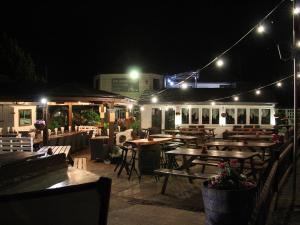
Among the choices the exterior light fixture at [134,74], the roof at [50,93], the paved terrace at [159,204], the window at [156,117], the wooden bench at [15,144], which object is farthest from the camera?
the exterior light fixture at [134,74]

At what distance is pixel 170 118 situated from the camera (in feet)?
83.4

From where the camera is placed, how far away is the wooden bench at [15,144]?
37.1 feet

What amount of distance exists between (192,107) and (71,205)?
74.8 feet

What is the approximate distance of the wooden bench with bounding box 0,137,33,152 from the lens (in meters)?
11.3

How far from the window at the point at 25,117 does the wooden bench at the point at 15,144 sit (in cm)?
789

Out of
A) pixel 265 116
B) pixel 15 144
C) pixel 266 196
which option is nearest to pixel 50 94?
pixel 15 144

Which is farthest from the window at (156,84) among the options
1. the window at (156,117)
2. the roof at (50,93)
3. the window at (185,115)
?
the roof at (50,93)

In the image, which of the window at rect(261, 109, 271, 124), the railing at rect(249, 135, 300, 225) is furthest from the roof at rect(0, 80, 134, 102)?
the window at rect(261, 109, 271, 124)

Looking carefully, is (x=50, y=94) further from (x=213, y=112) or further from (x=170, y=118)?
(x=213, y=112)

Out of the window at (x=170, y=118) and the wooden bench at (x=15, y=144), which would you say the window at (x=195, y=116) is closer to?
the window at (x=170, y=118)

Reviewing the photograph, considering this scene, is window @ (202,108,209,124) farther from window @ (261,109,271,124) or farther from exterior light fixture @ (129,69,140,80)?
exterior light fixture @ (129,69,140,80)

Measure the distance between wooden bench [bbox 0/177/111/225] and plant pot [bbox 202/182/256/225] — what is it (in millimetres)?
2582

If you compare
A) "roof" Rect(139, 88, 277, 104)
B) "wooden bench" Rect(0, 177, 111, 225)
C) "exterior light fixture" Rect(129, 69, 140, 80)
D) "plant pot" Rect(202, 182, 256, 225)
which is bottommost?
"plant pot" Rect(202, 182, 256, 225)

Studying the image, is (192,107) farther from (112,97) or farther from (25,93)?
(25,93)
